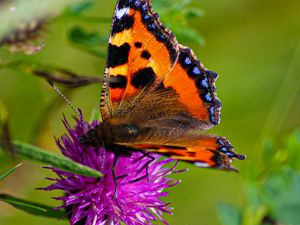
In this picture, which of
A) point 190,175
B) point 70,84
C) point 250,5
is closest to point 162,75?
point 70,84

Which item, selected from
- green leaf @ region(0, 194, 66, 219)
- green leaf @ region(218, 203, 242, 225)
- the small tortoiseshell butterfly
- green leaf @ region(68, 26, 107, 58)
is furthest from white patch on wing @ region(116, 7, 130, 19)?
green leaf @ region(218, 203, 242, 225)

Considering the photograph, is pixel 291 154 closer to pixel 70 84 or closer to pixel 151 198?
pixel 151 198

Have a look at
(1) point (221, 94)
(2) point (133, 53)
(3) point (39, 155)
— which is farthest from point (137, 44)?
(1) point (221, 94)

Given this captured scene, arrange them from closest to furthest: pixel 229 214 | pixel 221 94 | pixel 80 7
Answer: pixel 80 7
pixel 229 214
pixel 221 94

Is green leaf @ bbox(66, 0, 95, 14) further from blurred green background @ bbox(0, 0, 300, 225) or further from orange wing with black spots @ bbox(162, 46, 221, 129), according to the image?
orange wing with black spots @ bbox(162, 46, 221, 129)

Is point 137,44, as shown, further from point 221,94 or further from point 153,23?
point 221,94

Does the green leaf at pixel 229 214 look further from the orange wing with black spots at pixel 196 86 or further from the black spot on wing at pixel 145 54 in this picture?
the black spot on wing at pixel 145 54
